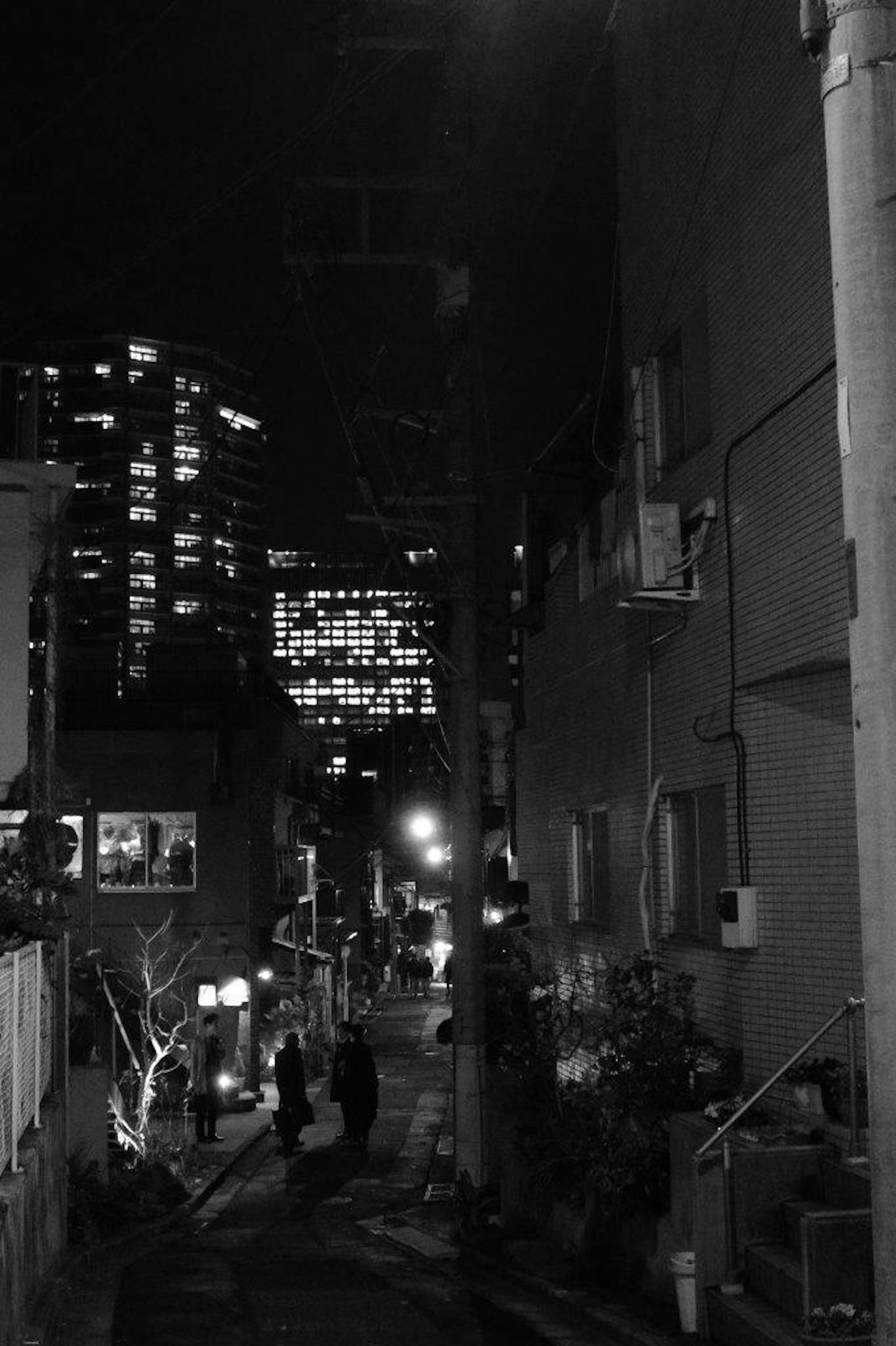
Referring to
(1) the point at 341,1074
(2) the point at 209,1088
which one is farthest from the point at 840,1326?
(2) the point at 209,1088

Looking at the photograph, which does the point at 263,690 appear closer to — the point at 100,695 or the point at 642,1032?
the point at 100,695

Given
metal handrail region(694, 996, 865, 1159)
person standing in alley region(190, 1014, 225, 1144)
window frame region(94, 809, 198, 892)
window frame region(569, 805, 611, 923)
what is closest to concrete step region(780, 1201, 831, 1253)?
metal handrail region(694, 996, 865, 1159)

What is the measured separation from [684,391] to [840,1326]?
8403 millimetres

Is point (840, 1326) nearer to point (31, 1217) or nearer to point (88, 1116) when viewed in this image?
point (31, 1217)

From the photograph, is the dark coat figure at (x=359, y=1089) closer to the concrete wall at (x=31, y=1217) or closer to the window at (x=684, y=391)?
the concrete wall at (x=31, y=1217)

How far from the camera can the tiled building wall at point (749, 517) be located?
998 centimetres

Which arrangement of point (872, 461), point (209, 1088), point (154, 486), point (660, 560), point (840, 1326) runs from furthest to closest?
1. point (154, 486)
2. point (209, 1088)
3. point (660, 560)
4. point (840, 1326)
5. point (872, 461)

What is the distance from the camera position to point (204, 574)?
129 m

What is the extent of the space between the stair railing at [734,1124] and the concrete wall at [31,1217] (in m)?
4.17

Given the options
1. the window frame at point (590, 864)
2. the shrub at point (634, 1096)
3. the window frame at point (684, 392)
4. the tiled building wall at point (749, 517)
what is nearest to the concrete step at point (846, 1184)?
the tiled building wall at point (749, 517)

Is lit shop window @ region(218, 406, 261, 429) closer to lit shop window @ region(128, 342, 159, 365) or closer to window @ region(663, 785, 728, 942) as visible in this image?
lit shop window @ region(128, 342, 159, 365)

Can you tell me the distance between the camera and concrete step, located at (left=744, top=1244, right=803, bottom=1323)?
8.10m

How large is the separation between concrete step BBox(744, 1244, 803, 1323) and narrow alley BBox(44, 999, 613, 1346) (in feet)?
5.50

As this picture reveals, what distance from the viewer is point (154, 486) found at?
121375mm
